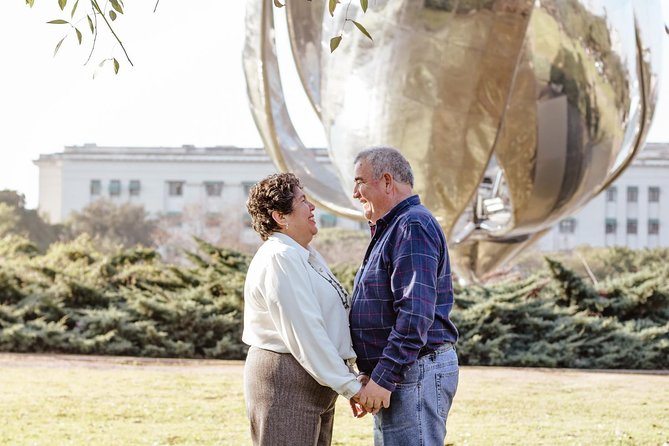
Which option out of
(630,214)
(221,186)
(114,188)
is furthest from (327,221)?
(630,214)

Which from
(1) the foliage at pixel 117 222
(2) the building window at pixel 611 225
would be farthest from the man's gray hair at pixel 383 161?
(2) the building window at pixel 611 225

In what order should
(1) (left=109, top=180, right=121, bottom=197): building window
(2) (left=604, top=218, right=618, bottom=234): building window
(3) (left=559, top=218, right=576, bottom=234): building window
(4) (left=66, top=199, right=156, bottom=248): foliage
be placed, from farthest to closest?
(1) (left=109, top=180, right=121, bottom=197): building window → (2) (left=604, top=218, right=618, bottom=234): building window → (3) (left=559, top=218, right=576, bottom=234): building window → (4) (left=66, top=199, right=156, bottom=248): foliage

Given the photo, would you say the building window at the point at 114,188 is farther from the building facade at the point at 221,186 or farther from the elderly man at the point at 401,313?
the elderly man at the point at 401,313

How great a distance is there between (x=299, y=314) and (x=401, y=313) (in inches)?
11.2

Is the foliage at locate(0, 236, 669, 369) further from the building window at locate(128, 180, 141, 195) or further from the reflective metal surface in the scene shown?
the building window at locate(128, 180, 141, 195)

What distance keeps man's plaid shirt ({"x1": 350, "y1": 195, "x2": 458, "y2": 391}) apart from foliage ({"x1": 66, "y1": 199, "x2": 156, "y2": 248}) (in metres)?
49.1

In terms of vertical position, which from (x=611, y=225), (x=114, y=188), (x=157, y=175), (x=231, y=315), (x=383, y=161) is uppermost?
(x=157, y=175)

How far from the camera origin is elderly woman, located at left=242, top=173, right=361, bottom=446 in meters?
3.16

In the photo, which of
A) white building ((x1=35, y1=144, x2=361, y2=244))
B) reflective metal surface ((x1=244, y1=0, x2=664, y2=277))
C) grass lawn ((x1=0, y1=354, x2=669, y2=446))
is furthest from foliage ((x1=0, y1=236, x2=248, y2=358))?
white building ((x1=35, y1=144, x2=361, y2=244))

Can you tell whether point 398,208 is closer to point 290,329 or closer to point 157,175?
point 290,329

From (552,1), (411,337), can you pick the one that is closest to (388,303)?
(411,337)

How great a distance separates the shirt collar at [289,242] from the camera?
328cm

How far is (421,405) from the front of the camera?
323cm

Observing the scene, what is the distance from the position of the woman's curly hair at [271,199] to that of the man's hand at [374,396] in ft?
1.82
